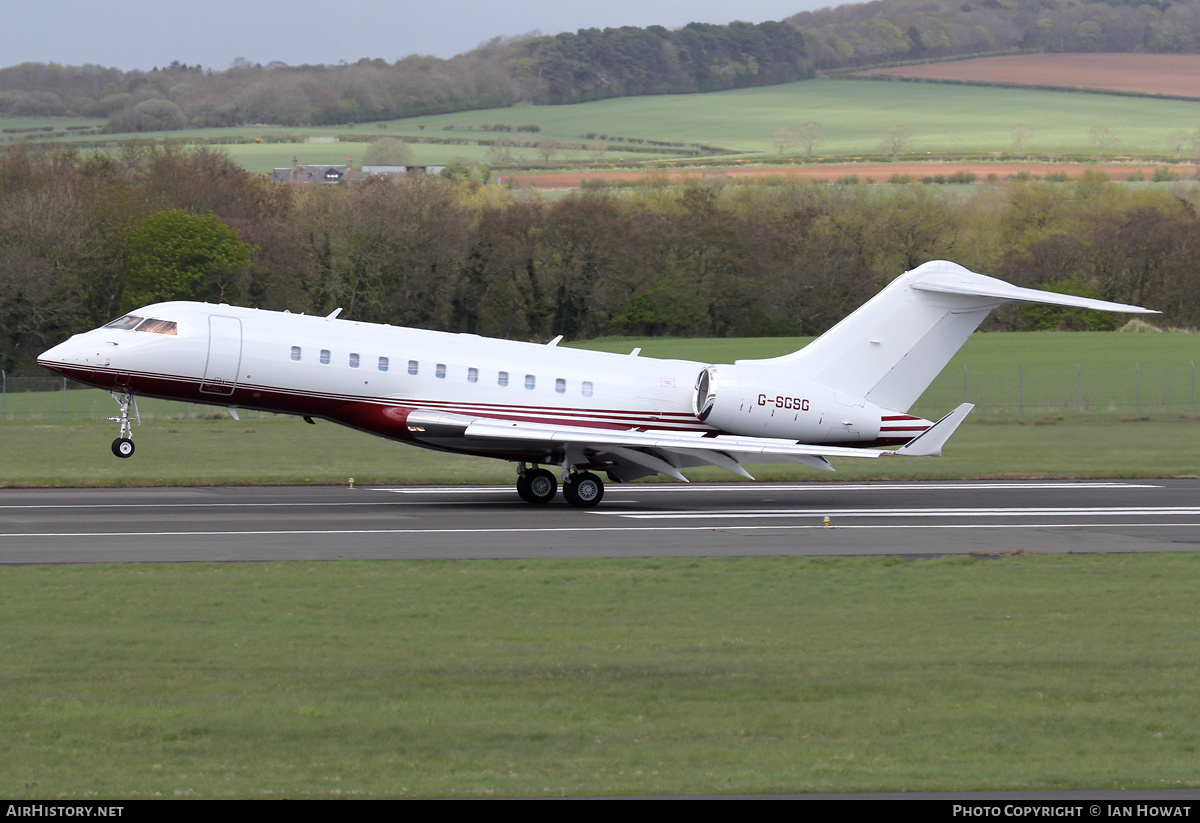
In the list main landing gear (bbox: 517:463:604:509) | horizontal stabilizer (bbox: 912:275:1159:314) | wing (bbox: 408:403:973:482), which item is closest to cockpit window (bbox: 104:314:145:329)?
wing (bbox: 408:403:973:482)

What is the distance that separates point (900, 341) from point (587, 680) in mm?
18425

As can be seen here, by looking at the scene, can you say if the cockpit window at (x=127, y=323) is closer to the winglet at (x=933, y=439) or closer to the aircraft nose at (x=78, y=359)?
the aircraft nose at (x=78, y=359)

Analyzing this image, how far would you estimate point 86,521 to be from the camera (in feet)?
77.9

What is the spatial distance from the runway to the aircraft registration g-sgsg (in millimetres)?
1256

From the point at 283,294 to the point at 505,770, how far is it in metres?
79.1

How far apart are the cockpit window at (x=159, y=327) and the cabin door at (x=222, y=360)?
700 millimetres

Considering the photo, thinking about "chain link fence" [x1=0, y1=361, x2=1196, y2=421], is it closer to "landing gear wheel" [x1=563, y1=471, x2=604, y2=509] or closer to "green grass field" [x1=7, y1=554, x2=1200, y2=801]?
"landing gear wheel" [x1=563, y1=471, x2=604, y2=509]

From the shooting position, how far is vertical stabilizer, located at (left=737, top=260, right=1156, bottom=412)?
94.2ft

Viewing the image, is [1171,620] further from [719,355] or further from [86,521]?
[719,355]

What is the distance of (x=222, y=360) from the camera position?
2570cm

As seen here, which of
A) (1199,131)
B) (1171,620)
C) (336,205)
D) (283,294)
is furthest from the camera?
(1199,131)

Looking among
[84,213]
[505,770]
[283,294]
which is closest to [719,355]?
[283,294]

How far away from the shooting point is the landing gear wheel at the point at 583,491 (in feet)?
89.4

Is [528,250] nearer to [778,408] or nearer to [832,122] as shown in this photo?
[778,408]
